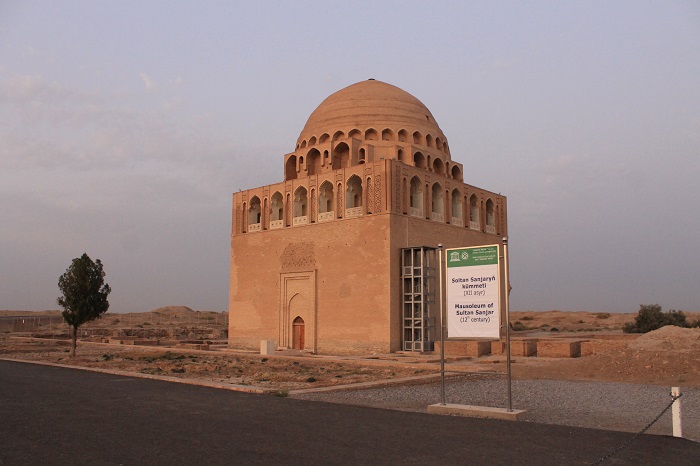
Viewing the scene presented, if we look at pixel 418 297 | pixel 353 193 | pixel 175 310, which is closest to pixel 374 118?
pixel 353 193

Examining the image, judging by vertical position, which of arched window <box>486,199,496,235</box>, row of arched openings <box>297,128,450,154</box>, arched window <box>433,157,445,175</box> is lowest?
arched window <box>486,199,496,235</box>

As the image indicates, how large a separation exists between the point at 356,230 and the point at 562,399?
17.2m

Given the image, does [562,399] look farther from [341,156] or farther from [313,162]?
[313,162]

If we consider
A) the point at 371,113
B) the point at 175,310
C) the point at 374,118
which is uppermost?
the point at 371,113

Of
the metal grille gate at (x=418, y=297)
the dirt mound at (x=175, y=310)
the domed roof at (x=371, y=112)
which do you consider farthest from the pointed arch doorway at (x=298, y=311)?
the dirt mound at (x=175, y=310)

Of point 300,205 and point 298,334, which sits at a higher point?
point 300,205

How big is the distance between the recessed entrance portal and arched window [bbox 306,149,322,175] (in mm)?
8597

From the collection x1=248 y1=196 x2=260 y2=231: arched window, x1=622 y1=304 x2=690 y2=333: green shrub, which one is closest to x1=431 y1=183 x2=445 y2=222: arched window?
x1=248 y1=196 x2=260 y2=231: arched window

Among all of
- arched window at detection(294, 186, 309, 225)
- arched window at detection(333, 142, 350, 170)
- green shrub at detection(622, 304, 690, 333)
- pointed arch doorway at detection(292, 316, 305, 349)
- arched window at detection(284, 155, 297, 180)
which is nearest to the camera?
pointed arch doorway at detection(292, 316, 305, 349)

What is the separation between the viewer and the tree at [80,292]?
2656 centimetres

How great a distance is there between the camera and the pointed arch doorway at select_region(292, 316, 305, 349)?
1194 inches

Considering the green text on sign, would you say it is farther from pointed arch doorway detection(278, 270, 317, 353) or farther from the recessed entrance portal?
the recessed entrance portal

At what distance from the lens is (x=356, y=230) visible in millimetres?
28219

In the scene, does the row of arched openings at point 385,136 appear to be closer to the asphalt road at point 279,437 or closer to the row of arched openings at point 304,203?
the row of arched openings at point 304,203
